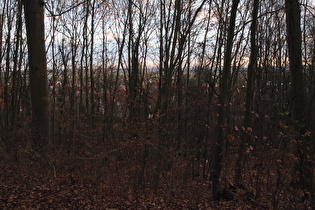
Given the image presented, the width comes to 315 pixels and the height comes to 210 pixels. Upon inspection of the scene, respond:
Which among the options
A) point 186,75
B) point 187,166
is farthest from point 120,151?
point 186,75

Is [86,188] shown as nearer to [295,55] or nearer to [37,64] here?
[37,64]

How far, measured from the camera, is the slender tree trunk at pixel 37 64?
5598 millimetres

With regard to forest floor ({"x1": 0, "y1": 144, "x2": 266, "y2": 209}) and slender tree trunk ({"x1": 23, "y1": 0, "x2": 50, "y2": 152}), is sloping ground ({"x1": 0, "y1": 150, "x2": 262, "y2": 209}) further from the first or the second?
slender tree trunk ({"x1": 23, "y1": 0, "x2": 50, "y2": 152})

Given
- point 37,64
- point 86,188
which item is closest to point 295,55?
point 86,188

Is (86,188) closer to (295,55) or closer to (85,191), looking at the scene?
(85,191)

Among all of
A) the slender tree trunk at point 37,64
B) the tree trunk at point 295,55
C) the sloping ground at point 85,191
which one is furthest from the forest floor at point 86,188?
the tree trunk at point 295,55

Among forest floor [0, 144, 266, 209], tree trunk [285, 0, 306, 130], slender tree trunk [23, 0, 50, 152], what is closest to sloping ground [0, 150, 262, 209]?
forest floor [0, 144, 266, 209]

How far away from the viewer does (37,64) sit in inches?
225

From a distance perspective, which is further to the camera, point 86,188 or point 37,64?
point 86,188

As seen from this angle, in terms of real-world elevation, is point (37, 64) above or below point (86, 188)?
above

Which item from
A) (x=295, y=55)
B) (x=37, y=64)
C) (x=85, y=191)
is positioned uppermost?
(x=295, y=55)

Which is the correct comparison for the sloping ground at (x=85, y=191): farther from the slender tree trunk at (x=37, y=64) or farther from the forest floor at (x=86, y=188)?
the slender tree trunk at (x=37, y=64)

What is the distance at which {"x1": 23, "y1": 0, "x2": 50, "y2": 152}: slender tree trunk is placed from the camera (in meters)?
5.60

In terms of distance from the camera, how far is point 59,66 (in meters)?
19.2
